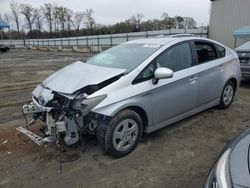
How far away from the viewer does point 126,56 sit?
3.91 m

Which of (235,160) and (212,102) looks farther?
(212,102)

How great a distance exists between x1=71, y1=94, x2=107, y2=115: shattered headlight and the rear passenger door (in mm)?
2016

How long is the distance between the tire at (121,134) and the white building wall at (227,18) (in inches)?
512

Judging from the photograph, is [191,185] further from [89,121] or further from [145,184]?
[89,121]

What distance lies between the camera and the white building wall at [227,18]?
13.7m

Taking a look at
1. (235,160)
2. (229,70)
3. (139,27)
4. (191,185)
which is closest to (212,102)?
(229,70)

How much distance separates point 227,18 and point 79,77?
14183 mm

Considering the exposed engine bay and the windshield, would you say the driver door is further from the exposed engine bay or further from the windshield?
the exposed engine bay

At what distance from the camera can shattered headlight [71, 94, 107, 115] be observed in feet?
9.71

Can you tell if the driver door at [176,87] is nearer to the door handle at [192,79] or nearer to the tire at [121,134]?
the door handle at [192,79]

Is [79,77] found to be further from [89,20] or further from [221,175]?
[89,20]

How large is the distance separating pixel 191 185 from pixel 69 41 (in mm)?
38567

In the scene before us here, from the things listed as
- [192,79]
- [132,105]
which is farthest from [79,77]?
[192,79]

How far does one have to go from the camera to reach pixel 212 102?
15.2 ft
